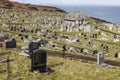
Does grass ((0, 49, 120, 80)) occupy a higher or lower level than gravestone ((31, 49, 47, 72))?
lower

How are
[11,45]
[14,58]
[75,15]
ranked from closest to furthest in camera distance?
[14,58] < [11,45] < [75,15]

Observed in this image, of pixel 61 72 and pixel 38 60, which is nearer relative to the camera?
pixel 38 60

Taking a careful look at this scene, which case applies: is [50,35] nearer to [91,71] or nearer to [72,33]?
[72,33]

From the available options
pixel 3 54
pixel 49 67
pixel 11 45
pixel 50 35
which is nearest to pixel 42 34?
pixel 50 35

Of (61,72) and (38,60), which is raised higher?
(38,60)

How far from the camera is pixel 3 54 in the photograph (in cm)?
3475

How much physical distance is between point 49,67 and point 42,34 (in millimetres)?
33927

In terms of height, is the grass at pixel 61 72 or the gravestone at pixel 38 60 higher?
the gravestone at pixel 38 60

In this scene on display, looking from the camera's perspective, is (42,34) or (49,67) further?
(42,34)

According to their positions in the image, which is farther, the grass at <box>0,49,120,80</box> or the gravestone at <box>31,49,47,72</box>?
the gravestone at <box>31,49,47,72</box>

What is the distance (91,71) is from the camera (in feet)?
99.4

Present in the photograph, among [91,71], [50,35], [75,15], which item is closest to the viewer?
[91,71]

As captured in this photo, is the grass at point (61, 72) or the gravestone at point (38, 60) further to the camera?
the gravestone at point (38, 60)

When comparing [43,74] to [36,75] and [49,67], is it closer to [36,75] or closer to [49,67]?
[36,75]
